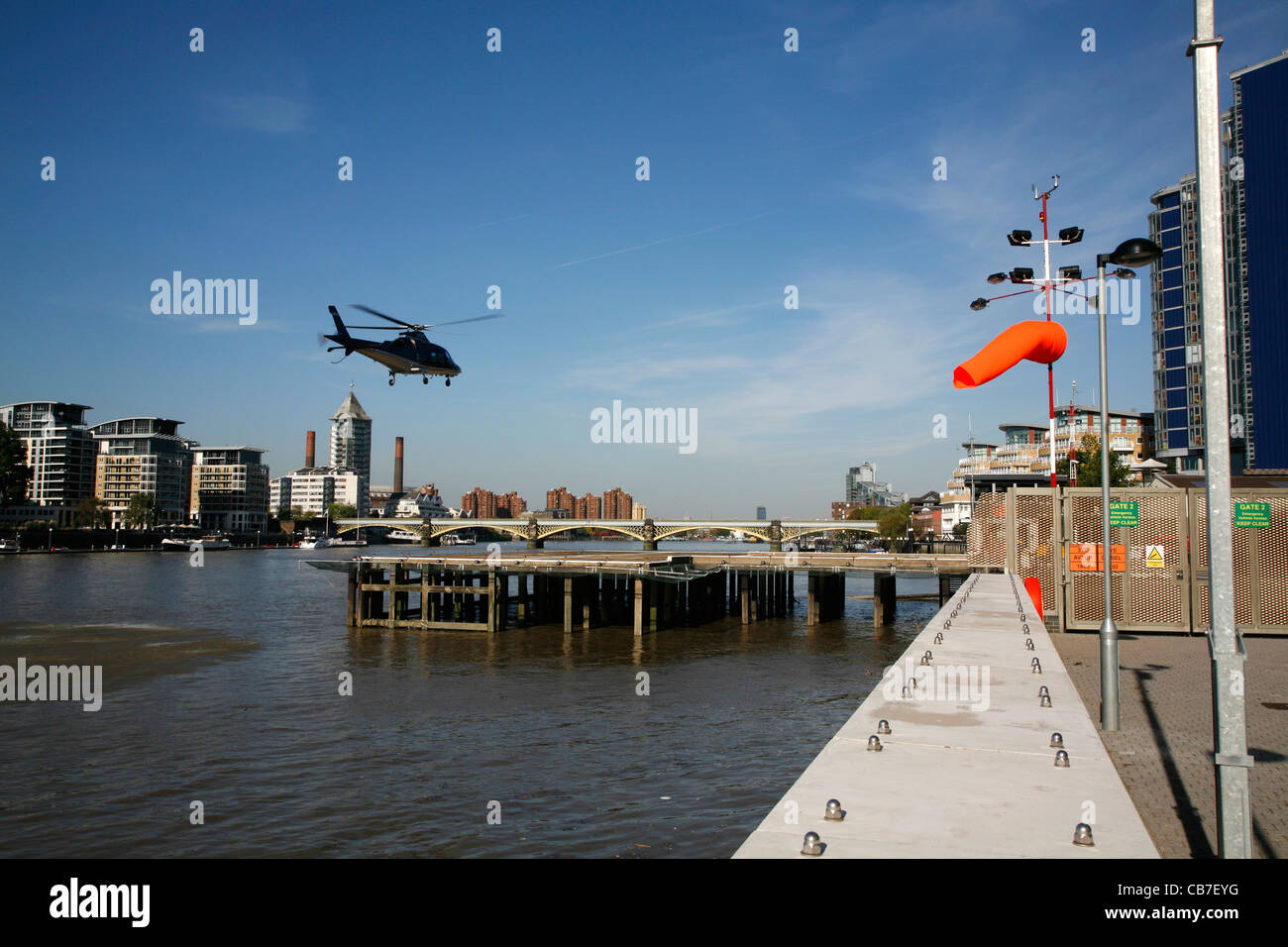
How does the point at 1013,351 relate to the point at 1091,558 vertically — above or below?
above

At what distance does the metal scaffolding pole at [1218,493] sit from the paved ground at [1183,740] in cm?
222

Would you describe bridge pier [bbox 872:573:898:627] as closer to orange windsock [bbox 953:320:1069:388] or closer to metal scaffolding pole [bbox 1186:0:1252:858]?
orange windsock [bbox 953:320:1069:388]

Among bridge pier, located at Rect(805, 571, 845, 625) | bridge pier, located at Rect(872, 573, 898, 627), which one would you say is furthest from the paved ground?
bridge pier, located at Rect(805, 571, 845, 625)

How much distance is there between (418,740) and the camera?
2050 centimetres

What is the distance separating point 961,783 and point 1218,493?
2.89 metres

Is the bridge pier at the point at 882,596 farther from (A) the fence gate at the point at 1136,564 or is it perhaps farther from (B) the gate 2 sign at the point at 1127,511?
(B) the gate 2 sign at the point at 1127,511

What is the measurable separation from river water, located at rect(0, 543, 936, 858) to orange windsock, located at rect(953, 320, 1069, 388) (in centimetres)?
838

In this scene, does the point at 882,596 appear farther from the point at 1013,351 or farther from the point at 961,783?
the point at 961,783

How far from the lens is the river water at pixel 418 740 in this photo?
1414cm

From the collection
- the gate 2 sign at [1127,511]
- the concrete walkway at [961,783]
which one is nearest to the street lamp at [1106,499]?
the concrete walkway at [961,783]

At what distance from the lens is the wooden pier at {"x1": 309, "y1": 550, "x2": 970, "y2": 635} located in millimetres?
42875

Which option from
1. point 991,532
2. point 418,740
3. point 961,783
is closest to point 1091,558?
point 991,532
